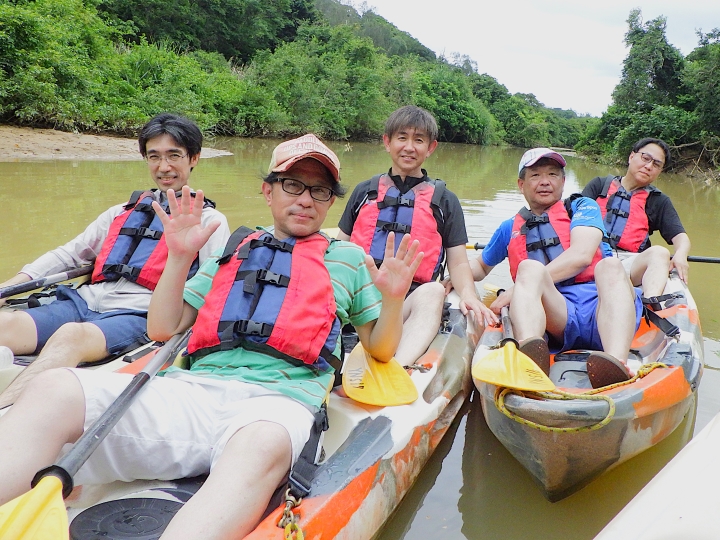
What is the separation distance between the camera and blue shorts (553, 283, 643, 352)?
270 centimetres

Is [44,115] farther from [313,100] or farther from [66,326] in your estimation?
[313,100]

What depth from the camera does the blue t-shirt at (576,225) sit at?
9.43ft

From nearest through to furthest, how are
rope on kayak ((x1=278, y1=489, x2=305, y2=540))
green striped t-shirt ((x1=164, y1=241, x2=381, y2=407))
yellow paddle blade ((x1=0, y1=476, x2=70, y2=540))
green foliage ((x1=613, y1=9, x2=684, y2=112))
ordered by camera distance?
yellow paddle blade ((x1=0, y1=476, x2=70, y2=540)) → rope on kayak ((x1=278, y1=489, x2=305, y2=540)) → green striped t-shirt ((x1=164, y1=241, x2=381, y2=407)) → green foliage ((x1=613, y1=9, x2=684, y2=112))

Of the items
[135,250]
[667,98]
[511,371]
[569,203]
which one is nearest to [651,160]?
[569,203]

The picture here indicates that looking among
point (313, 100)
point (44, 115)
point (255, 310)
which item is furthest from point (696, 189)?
point (255, 310)

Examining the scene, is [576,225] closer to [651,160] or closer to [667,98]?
[651,160]

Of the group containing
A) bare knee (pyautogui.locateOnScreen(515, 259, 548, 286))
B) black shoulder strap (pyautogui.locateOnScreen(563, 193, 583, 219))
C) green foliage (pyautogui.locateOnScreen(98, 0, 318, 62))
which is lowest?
bare knee (pyautogui.locateOnScreen(515, 259, 548, 286))

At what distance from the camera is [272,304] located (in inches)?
66.6

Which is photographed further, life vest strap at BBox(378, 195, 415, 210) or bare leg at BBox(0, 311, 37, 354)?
life vest strap at BBox(378, 195, 415, 210)

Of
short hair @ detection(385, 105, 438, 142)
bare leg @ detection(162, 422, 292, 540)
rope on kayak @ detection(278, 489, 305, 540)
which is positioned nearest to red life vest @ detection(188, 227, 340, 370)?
bare leg @ detection(162, 422, 292, 540)

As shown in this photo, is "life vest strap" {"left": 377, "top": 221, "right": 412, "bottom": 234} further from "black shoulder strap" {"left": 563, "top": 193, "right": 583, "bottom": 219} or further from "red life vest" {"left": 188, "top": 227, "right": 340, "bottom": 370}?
"red life vest" {"left": 188, "top": 227, "right": 340, "bottom": 370}

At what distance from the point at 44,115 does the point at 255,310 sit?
1000 cm

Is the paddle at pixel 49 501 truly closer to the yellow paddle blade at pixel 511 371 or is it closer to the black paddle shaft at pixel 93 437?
the black paddle shaft at pixel 93 437

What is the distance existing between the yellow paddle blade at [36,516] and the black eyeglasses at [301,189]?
Result: 100 centimetres
